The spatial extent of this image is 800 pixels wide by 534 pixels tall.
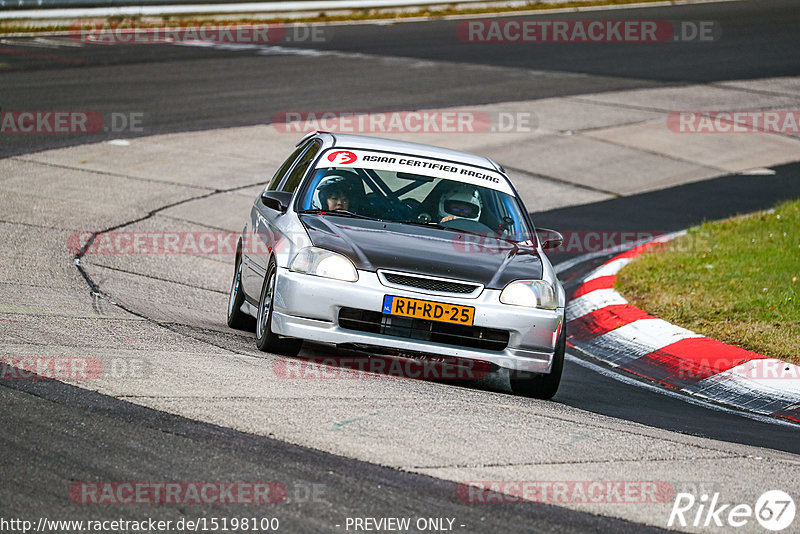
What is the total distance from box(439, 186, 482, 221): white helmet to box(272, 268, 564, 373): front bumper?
48.2 inches

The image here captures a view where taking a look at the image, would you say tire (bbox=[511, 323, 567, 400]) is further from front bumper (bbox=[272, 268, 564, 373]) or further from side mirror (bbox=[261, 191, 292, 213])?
side mirror (bbox=[261, 191, 292, 213])

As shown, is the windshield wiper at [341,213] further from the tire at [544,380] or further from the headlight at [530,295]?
the tire at [544,380]

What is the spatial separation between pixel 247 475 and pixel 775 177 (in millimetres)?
14100

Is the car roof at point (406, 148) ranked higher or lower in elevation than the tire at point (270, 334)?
higher

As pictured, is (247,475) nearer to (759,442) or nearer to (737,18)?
(759,442)

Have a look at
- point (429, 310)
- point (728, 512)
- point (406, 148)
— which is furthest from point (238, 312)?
point (728, 512)

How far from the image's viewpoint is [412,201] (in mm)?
8234

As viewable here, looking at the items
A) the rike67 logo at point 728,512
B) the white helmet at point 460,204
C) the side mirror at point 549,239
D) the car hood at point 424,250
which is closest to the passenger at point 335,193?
the car hood at point 424,250

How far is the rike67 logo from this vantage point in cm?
478

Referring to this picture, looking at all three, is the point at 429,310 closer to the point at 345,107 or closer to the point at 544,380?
the point at 544,380

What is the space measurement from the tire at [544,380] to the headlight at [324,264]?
129 cm

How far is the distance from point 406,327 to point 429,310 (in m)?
0.18

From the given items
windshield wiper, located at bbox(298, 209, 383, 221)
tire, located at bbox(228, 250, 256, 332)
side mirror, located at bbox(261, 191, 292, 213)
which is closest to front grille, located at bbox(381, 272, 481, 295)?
windshield wiper, located at bbox(298, 209, 383, 221)

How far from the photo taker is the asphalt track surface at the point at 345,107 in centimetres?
466
